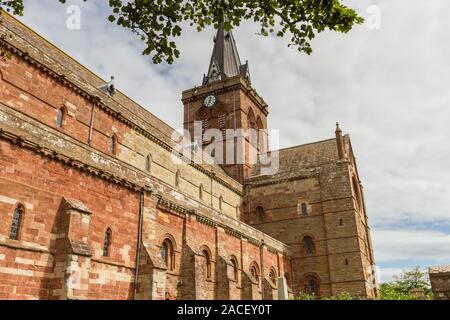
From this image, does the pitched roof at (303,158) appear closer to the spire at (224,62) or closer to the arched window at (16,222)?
the spire at (224,62)

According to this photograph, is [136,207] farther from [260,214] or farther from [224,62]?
[224,62]

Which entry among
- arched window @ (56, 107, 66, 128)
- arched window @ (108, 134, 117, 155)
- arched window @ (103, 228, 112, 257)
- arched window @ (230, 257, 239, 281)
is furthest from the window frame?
arched window @ (230, 257, 239, 281)

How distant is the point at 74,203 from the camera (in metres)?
14.2

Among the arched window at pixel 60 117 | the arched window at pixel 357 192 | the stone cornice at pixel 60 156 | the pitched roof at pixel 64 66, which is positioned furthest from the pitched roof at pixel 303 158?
the arched window at pixel 60 117

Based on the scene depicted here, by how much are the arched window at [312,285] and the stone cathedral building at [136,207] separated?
A: 109 mm

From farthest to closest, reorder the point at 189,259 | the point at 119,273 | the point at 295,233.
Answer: the point at 295,233 → the point at 189,259 → the point at 119,273

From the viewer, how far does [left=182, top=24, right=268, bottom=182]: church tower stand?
41875mm

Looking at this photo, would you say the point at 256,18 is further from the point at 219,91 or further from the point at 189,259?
the point at 219,91

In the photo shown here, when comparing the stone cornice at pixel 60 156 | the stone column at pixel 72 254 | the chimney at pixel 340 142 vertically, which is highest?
the chimney at pixel 340 142

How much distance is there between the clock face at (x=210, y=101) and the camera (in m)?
44.5

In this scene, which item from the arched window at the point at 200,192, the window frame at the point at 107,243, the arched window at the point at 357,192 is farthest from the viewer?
the arched window at the point at 357,192

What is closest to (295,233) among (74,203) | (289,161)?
(289,161)

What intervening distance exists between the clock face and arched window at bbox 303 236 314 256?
1825 centimetres
